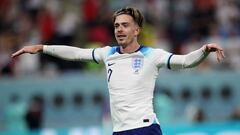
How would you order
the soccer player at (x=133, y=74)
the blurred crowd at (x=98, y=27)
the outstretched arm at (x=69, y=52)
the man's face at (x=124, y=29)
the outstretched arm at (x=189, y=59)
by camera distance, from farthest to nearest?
the blurred crowd at (x=98, y=27) → the outstretched arm at (x=69, y=52) → the man's face at (x=124, y=29) → the soccer player at (x=133, y=74) → the outstretched arm at (x=189, y=59)

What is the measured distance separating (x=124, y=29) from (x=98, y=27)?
392 inches

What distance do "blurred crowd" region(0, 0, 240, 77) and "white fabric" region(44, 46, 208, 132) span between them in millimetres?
8895

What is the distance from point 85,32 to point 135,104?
10.5 meters

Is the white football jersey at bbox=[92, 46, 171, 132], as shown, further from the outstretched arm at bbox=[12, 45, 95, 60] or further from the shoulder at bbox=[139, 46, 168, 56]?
the outstretched arm at bbox=[12, 45, 95, 60]

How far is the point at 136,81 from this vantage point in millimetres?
8180

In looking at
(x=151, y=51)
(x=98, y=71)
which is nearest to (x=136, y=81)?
(x=151, y=51)

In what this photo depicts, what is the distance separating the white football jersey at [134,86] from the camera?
26.6 ft

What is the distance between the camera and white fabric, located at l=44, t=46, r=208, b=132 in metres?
8.10

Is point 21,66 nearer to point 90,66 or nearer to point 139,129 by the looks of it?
point 90,66

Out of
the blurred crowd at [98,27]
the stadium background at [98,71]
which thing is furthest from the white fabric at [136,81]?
the blurred crowd at [98,27]

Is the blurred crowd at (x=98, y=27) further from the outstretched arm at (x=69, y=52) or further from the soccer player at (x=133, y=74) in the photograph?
the soccer player at (x=133, y=74)

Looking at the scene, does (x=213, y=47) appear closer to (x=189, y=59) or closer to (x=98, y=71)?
(x=189, y=59)

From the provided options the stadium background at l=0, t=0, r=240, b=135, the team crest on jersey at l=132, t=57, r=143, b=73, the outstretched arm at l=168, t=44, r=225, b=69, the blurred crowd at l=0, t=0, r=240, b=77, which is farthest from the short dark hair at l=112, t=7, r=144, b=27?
the blurred crowd at l=0, t=0, r=240, b=77

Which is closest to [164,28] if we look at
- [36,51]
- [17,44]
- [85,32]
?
[85,32]
